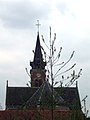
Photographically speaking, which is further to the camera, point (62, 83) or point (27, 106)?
point (27, 106)

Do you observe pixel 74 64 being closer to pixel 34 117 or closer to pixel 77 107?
pixel 77 107

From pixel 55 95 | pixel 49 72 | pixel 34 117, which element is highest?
pixel 49 72

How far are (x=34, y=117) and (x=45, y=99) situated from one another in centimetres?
64

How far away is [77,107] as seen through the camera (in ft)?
31.7

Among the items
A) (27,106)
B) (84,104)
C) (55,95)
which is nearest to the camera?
(55,95)

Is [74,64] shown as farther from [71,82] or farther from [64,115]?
[64,115]

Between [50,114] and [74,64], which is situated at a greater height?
[74,64]

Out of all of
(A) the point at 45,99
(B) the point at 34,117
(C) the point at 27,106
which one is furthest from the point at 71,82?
(C) the point at 27,106

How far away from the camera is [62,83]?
9758 millimetres

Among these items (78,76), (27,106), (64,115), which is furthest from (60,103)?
(27,106)

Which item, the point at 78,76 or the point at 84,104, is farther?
the point at 84,104

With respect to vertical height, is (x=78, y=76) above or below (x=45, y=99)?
above

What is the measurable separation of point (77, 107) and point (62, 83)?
0.86 m

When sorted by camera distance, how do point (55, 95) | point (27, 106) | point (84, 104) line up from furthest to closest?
point (27, 106) < point (84, 104) < point (55, 95)
